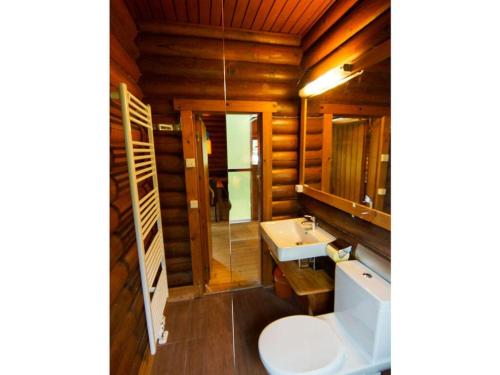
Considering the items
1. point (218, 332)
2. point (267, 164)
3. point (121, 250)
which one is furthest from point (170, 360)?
point (267, 164)

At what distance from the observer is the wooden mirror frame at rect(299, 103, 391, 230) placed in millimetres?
1346

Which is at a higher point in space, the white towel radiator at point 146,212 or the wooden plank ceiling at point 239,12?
the wooden plank ceiling at point 239,12

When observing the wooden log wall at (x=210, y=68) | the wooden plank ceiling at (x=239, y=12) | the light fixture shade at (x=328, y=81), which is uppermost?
the wooden plank ceiling at (x=239, y=12)

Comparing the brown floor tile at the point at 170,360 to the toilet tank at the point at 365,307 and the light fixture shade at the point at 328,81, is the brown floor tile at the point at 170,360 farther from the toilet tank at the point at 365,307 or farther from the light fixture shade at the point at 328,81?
the light fixture shade at the point at 328,81

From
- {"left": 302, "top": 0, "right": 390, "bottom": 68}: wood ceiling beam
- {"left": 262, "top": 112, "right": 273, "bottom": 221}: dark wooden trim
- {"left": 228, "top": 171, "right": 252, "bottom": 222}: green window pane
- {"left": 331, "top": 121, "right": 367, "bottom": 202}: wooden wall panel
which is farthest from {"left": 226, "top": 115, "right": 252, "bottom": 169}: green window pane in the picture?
{"left": 331, "top": 121, "right": 367, "bottom": 202}: wooden wall panel

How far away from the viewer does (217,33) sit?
2.11 m

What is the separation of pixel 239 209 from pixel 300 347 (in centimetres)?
232

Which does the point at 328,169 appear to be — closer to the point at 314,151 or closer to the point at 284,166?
the point at 314,151

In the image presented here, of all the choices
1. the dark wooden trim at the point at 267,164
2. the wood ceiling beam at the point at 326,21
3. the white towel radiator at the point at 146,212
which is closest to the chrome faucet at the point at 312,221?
the dark wooden trim at the point at 267,164

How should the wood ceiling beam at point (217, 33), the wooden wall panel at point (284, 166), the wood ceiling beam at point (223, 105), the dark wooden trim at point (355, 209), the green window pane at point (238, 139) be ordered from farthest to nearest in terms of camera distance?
1. the green window pane at point (238, 139)
2. the wooden wall panel at point (284, 166)
3. the wood ceiling beam at point (223, 105)
4. the wood ceiling beam at point (217, 33)
5. the dark wooden trim at point (355, 209)

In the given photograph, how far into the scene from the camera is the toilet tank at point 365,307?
1.17 meters

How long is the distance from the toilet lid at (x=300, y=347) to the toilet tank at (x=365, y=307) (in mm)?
141

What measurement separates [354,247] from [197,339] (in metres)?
1.56
